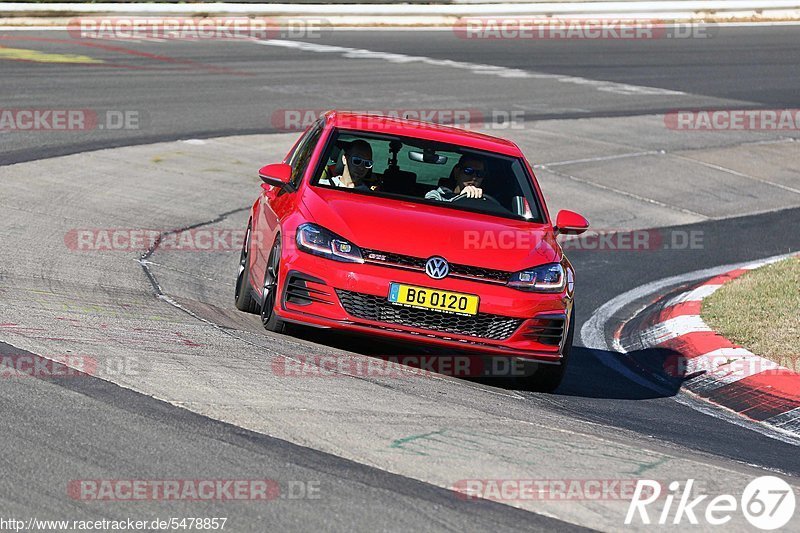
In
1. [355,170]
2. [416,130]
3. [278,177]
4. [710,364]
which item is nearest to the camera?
[278,177]

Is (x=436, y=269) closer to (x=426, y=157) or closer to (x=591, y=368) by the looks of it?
(x=426, y=157)

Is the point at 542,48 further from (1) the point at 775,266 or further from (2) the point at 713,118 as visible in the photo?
(1) the point at 775,266

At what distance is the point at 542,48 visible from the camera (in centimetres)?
2848

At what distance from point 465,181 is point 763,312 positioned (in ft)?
10.3

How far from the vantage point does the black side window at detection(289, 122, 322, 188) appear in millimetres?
9047

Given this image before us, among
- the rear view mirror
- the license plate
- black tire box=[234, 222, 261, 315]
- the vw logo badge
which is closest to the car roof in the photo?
the rear view mirror

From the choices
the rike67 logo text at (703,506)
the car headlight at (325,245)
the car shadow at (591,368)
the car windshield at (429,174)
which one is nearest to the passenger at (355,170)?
the car windshield at (429,174)

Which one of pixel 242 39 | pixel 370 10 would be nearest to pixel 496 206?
pixel 242 39

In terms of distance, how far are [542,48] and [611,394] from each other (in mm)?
20815

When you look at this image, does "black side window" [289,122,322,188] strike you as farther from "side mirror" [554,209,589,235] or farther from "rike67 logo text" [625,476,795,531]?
"rike67 logo text" [625,476,795,531]

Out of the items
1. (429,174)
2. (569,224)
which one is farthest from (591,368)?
(429,174)

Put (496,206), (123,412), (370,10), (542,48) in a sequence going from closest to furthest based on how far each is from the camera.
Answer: (123,412), (496,206), (542,48), (370,10)

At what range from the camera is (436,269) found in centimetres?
770

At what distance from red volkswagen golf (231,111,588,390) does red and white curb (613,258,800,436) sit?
1.38 metres
